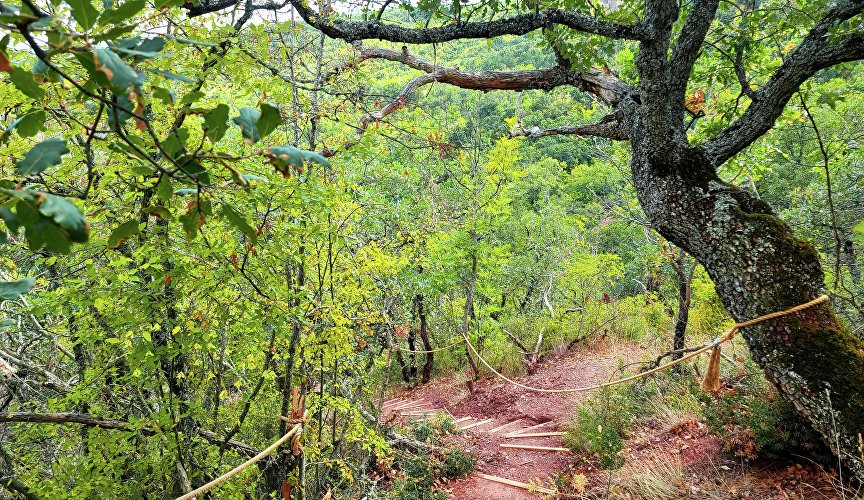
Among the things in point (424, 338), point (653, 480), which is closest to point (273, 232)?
point (653, 480)

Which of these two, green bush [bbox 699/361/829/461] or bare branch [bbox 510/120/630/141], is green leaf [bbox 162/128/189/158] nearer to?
bare branch [bbox 510/120/630/141]

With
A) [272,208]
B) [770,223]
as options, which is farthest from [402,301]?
[770,223]

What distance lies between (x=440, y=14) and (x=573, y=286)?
316 inches

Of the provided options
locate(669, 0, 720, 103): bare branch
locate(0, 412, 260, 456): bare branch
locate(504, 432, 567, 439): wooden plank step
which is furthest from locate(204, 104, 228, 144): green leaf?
locate(504, 432, 567, 439): wooden plank step

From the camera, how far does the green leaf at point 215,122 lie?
68cm

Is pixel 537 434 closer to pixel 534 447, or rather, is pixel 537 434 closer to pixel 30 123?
pixel 534 447

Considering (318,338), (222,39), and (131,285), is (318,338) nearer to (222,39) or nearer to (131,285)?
(131,285)

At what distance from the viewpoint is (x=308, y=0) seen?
9.44 ft

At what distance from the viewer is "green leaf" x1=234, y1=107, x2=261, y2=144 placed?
64 cm

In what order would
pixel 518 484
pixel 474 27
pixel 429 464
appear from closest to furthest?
pixel 474 27 < pixel 518 484 < pixel 429 464

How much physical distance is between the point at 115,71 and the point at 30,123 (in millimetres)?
323

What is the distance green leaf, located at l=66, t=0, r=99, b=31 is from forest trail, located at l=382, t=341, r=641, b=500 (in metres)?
4.38

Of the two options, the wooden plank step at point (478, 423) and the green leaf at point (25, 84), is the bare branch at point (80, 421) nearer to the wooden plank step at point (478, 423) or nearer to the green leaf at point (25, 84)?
the green leaf at point (25, 84)

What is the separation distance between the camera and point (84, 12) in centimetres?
56
